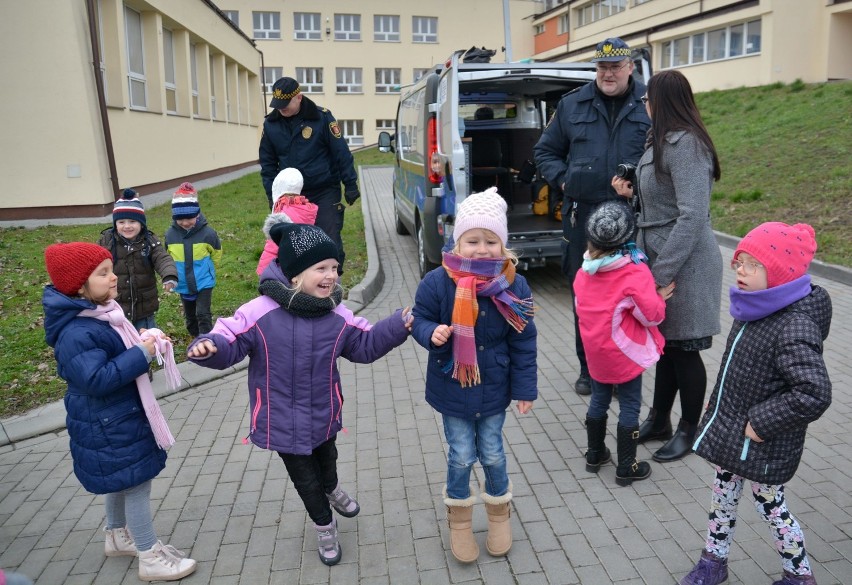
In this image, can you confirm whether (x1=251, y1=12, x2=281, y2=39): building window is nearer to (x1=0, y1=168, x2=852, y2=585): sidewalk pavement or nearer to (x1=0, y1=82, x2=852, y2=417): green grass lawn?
(x1=0, y1=82, x2=852, y2=417): green grass lawn

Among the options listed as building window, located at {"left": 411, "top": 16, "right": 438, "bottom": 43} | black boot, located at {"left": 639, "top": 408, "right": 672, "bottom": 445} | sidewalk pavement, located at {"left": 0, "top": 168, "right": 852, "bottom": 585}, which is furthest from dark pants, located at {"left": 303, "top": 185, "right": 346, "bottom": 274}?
building window, located at {"left": 411, "top": 16, "right": 438, "bottom": 43}

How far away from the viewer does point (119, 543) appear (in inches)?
129

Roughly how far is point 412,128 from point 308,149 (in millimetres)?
2821

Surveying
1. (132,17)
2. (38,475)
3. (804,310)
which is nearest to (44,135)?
(132,17)

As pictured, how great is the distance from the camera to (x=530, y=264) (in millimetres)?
→ 7535

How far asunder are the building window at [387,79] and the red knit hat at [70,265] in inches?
1772

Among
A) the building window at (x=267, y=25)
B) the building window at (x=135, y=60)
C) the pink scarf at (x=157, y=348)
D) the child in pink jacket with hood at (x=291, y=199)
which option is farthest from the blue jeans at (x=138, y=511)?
the building window at (x=267, y=25)

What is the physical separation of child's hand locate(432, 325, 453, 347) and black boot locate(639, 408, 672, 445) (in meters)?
1.97

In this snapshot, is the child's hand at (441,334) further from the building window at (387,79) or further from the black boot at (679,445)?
the building window at (387,79)

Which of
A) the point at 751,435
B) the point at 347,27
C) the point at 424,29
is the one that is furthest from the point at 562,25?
the point at 751,435

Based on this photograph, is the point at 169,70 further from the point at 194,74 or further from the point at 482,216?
the point at 482,216

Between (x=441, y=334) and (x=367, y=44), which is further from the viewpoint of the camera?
(x=367, y=44)

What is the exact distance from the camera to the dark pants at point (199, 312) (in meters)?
5.84

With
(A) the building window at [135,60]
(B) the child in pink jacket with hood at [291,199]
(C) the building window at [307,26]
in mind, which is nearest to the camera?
(B) the child in pink jacket with hood at [291,199]
